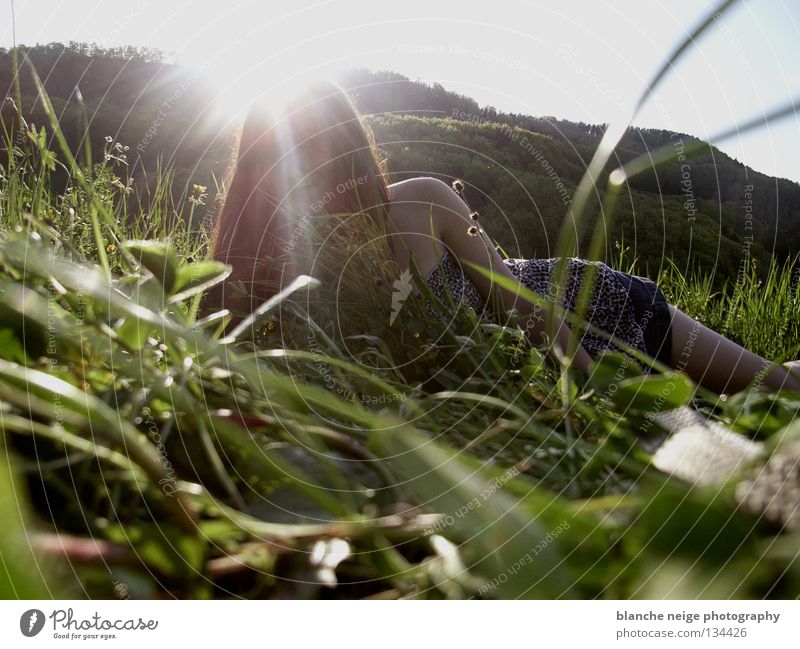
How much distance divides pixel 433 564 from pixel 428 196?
160 cm

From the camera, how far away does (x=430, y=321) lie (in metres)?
0.78

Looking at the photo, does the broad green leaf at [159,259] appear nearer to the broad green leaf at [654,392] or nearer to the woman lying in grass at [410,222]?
the broad green leaf at [654,392]

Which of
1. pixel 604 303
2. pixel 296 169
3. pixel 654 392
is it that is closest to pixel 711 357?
pixel 604 303

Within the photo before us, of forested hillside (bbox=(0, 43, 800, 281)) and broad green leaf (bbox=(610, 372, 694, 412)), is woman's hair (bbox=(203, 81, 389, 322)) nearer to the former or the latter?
broad green leaf (bbox=(610, 372, 694, 412))

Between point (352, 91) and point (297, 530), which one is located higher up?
point (352, 91)

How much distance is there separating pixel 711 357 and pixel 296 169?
115 centimetres

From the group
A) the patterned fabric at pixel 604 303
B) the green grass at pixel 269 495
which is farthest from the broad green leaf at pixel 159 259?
the patterned fabric at pixel 604 303

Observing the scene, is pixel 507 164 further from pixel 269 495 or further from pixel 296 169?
pixel 269 495

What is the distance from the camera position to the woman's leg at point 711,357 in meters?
1.50

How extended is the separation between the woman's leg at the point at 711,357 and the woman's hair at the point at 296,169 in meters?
0.88

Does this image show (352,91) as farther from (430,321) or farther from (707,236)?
(707,236)

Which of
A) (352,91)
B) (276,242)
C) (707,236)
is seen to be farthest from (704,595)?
(707,236)

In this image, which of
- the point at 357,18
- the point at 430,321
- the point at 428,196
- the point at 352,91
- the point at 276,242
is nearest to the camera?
the point at 357,18

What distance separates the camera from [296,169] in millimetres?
1609
